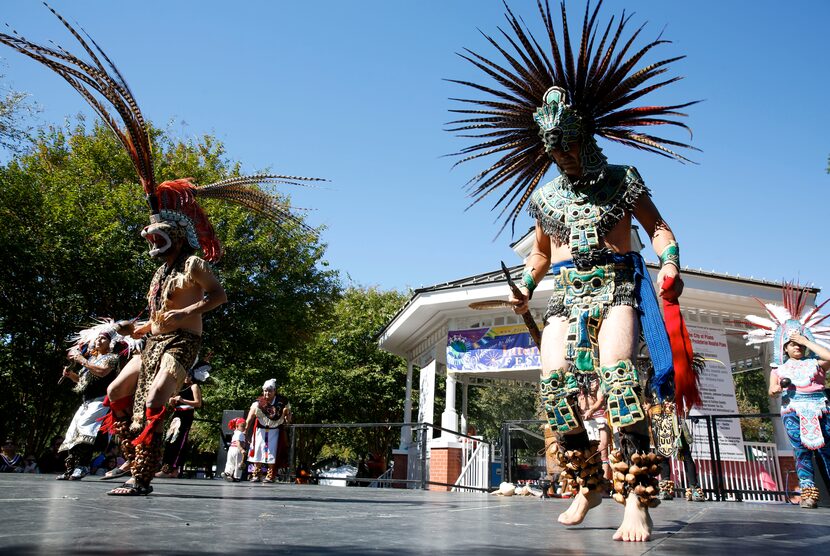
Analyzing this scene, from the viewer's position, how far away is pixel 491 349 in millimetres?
14492

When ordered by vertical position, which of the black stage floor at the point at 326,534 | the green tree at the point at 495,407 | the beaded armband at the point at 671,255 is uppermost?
the green tree at the point at 495,407

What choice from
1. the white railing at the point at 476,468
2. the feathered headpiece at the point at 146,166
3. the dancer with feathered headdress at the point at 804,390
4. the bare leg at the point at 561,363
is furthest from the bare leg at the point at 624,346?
the white railing at the point at 476,468

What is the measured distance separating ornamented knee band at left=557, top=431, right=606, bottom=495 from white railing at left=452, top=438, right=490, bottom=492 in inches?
368

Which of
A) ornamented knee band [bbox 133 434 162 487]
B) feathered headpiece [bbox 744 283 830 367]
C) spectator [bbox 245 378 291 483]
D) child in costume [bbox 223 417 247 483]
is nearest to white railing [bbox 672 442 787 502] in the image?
feathered headpiece [bbox 744 283 830 367]

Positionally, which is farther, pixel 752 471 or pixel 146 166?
pixel 752 471

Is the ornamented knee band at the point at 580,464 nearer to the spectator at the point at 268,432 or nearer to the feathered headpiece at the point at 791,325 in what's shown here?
the feathered headpiece at the point at 791,325

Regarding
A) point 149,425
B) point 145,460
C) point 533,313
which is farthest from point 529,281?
point 533,313

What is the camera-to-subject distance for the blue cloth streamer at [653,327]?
3189 mm

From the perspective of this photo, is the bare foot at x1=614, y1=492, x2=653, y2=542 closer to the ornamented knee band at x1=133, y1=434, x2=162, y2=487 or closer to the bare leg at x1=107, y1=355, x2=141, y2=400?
the ornamented knee band at x1=133, y1=434, x2=162, y2=487

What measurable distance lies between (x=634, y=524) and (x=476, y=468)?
35.1 feet

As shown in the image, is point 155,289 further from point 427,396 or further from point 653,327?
point 427,396

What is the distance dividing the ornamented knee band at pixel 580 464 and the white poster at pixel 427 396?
12.5m

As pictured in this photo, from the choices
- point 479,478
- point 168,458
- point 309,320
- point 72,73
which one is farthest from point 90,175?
point 72,73

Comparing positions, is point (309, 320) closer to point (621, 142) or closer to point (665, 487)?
point (665, 487)
